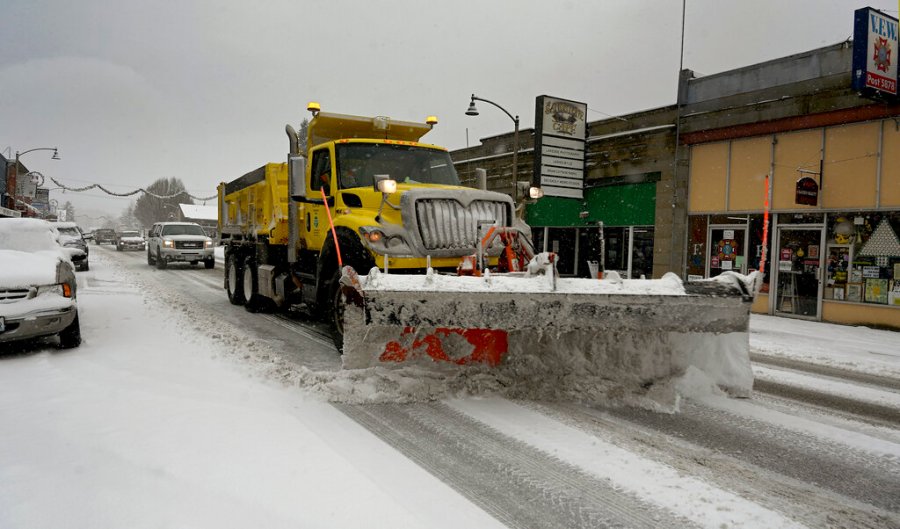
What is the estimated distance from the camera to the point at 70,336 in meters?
6.69

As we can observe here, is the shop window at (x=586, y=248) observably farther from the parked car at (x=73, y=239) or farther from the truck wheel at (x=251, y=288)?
the parked car at (x=73, y=239)

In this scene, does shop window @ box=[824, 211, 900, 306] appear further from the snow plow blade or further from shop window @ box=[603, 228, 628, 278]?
the snow plow blade

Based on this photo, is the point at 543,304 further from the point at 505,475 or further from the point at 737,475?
the point at 737,475

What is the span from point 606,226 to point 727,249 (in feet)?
13.5

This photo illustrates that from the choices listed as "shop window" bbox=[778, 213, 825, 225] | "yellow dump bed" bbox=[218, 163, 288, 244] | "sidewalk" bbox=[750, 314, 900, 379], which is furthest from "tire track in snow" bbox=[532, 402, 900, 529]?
"shop window" bbox=[778, 213, 825, 225]

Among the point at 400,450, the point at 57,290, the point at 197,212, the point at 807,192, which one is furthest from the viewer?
Answer: the point at 197,212

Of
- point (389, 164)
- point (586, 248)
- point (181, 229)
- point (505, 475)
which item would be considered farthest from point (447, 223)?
point (181, 229)

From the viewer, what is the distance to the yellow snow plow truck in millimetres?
4176

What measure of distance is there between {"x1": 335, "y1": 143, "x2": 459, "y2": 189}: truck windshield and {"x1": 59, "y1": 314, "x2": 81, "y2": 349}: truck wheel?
353 cm

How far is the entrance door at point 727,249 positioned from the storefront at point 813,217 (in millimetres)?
25

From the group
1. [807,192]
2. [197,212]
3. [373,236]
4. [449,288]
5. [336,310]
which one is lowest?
[336,310]

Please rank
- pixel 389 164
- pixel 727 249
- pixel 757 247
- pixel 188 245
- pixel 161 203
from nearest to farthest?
pixel 389 164 < pixel 757 247 < pixel 727 249 < pixel 188 245 < pixel 161 203

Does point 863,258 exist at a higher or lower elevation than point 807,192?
lower

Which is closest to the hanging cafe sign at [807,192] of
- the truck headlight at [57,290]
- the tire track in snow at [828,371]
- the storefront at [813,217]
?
the storefront at [813,217]
